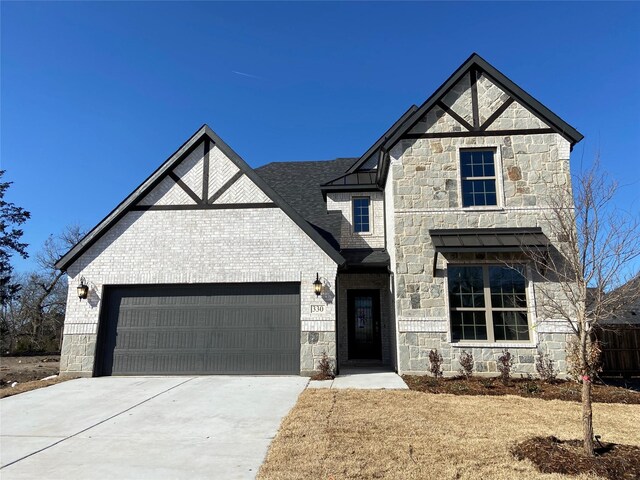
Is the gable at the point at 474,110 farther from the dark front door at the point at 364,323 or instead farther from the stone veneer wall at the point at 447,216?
the dark front door at the point at 364,323

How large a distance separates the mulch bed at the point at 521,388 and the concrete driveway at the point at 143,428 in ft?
9.96

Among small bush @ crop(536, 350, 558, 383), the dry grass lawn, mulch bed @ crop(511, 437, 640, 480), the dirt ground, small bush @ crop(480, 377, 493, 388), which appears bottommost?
the dirt ground

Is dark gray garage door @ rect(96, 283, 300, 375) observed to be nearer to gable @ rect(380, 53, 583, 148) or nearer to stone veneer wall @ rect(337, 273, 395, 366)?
stone veneer wall @ rect(337, 273, 395, 366)

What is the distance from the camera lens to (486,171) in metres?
11.6

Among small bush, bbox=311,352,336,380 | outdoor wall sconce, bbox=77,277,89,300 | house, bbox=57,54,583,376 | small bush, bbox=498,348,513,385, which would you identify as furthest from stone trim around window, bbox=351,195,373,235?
outdoor wall sconce, bbox=77,277,89,300

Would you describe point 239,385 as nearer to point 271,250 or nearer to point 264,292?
point 264,292

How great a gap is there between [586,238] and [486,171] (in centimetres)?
630

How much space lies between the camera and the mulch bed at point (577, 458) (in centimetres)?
438

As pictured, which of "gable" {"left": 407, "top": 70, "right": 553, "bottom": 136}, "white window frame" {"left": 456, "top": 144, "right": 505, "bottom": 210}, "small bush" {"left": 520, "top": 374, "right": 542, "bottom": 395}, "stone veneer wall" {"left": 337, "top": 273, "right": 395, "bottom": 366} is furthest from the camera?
"stone veneer wall" {"left": 337, "top": 273, "right": 395, "bottom": 366}

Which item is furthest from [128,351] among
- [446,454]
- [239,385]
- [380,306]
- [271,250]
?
[446,454]

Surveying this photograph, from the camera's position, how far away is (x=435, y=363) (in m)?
10.4

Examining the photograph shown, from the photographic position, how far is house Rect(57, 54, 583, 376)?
425 inches

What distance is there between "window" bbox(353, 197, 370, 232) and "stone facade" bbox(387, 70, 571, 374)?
9.32 ft

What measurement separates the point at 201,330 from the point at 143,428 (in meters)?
5.11
